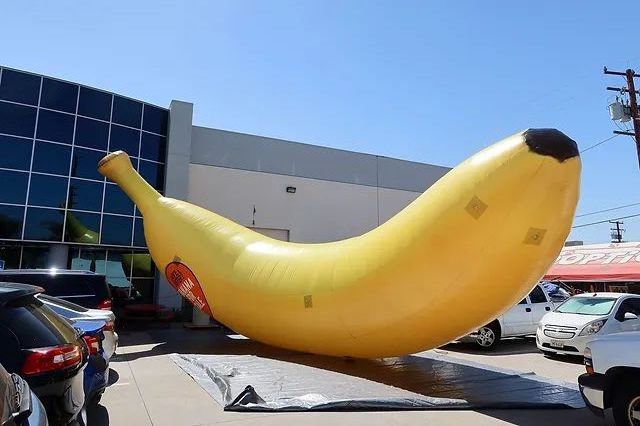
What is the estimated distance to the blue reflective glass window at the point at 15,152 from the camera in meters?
15.3

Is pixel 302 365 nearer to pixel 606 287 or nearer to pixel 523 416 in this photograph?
pixel 523 416

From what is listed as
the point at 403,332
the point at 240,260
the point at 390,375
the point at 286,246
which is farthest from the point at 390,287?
the point at 240,260

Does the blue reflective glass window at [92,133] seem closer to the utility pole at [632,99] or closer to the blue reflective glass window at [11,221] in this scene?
the blue reflective glass window at [11,221]

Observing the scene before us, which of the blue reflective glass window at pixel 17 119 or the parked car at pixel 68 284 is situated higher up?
the blue reflective glass window at pixel 17 119

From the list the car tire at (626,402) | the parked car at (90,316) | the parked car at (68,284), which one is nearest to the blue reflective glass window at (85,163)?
the parked car at (68,284)

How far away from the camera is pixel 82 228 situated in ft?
53.4

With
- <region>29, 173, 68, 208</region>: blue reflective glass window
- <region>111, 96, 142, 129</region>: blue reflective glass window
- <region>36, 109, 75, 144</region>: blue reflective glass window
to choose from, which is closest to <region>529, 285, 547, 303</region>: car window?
<region>111, 96, 142, 129</region>: blue reflective glass window

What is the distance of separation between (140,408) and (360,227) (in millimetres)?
16962

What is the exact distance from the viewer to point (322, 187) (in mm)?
21203

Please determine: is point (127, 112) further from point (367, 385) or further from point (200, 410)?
point (367, 385)

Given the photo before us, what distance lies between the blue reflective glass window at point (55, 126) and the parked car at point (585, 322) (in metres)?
16.0

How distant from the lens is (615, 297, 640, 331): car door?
10.1 m

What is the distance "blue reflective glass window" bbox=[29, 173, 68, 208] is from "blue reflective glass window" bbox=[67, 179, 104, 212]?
0.25 meters

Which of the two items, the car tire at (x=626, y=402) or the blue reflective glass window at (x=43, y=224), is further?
the blue reflective glass window at (x=43, y=224)
